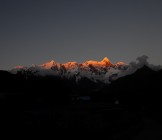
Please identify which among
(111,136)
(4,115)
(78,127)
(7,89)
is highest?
(7,89)

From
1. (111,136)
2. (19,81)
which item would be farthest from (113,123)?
(19,81)

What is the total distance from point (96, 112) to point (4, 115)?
2180 centimetres

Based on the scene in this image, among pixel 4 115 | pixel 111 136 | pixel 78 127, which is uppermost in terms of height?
pixel 4 115

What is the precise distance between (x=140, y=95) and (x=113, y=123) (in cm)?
5315

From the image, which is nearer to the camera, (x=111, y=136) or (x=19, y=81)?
(x=111, y=136)

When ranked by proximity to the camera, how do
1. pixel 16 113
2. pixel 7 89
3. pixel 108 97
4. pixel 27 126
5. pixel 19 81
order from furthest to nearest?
pixel 108 97 < pixel 19 81 < pixel 7 89 < pixel 16 113 < pixel 27 126

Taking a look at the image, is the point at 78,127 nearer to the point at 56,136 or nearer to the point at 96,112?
the point at 56,136

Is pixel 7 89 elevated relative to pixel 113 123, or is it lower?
elevated

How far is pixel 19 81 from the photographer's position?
164 feet

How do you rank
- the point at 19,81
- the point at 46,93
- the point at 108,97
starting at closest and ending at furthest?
the point at 19,81 → the point at 46,93 → the point at 108,97

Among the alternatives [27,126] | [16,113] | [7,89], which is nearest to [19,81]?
[7,89]

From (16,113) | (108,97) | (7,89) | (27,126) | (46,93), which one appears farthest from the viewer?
(108,97)

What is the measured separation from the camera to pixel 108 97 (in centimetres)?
9800

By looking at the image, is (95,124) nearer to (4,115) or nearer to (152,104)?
(4,115)
